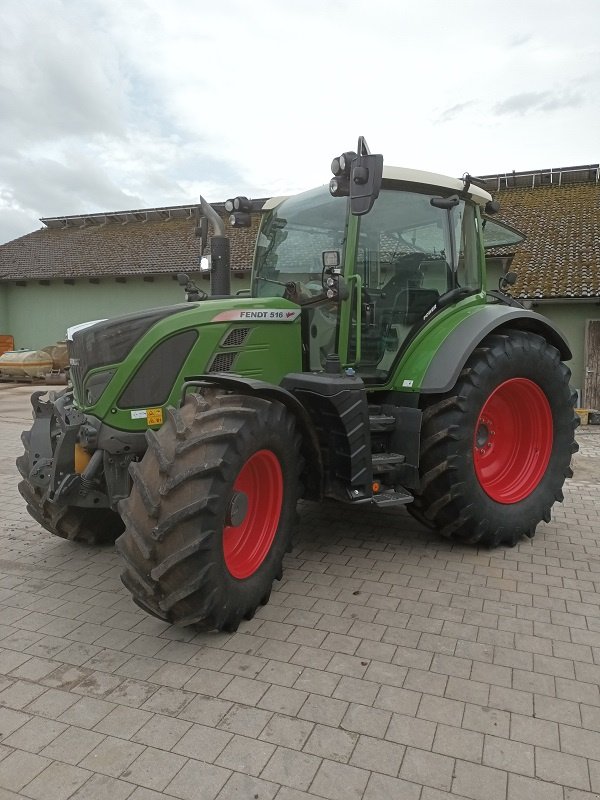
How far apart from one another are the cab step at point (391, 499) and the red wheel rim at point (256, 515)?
732 millimetres

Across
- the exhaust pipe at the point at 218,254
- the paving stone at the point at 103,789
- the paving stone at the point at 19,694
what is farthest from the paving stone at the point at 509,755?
the exhaust pipe at the point at 218,254

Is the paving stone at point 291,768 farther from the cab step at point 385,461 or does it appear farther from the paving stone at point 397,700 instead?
the cab step at point 385,461

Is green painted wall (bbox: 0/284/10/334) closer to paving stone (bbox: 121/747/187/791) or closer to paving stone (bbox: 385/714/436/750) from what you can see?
paving stone (bbox: 121/747/187/791)

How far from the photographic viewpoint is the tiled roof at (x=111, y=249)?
20.6m

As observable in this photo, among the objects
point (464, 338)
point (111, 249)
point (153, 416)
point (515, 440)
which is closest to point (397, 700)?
point (153, 416)

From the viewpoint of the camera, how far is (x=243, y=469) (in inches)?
130

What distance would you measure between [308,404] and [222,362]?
58 centimetres

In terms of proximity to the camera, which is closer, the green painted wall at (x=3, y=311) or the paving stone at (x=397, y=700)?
the paving stone at (x=397, y=700)

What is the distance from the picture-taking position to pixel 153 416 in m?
3.66

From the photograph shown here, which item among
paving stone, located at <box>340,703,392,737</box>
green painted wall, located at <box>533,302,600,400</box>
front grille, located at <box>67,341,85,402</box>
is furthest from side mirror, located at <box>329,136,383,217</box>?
green painted wall, located at <box>533,302,600,400</box>

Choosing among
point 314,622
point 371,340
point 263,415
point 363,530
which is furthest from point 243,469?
point 363,530

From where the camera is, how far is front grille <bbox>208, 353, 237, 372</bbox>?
3.74 meters

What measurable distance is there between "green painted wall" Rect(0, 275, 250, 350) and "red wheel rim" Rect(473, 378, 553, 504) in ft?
53.2

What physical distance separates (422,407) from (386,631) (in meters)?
1.61
